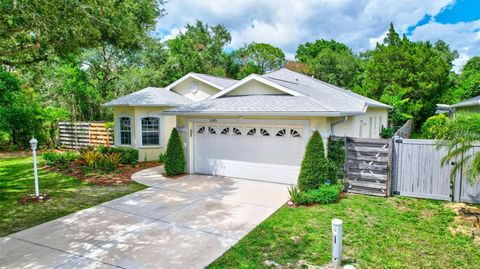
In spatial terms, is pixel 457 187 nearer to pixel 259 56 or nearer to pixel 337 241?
pixel 337 241

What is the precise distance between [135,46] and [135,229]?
7780 millimetres

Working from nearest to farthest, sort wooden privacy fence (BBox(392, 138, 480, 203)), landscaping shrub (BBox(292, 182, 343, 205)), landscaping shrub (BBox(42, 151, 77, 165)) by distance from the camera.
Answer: wooden privacy fence (BBox(392, 138, 480, 203)), landscaping shrub (BBox(292, 182, 343, 205)), landscaping shrub (BBox(42, 151, 77, 165))

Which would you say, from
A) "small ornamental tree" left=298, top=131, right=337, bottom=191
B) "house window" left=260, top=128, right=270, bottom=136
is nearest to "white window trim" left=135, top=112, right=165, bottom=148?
"house window" left=260, top=128, right=270, bottom=136

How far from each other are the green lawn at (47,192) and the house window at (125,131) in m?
3.78

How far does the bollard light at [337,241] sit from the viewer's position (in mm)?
4602

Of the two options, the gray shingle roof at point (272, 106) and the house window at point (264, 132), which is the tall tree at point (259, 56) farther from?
the house window at point (264, 132)

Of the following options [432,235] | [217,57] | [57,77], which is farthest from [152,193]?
[217,57]

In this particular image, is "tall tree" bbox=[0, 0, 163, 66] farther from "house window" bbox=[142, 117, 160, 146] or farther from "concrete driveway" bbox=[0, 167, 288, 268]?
"concrete driveway" bbox=[0, 167, 288, 268]

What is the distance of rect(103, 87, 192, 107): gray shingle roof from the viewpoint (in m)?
14.2

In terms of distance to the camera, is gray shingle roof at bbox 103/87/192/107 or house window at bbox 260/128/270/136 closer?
house window at bbox 260/128/270/136

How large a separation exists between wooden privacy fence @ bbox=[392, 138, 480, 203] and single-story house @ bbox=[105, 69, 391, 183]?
1991 mm

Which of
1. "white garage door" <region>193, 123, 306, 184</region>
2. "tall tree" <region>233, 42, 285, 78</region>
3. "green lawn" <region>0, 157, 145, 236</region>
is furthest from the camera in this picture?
"tall tree" <region>233, 42, 285, 78</region>

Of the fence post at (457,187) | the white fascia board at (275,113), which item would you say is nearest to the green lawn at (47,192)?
the white fascia board at (275,113)

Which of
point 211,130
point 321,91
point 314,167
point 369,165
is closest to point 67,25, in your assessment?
point 211,130
